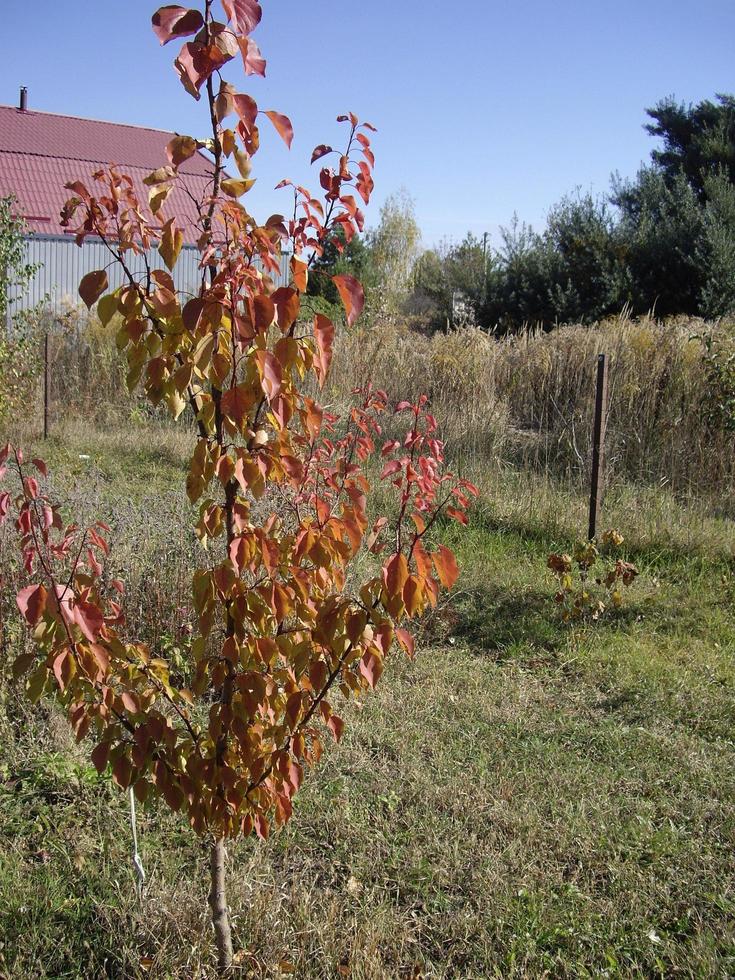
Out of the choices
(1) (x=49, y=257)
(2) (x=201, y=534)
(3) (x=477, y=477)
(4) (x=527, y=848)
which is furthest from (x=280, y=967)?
(1) (x=49, y=257)

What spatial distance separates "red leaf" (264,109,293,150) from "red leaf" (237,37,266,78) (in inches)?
2.9

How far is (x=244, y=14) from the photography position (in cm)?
159

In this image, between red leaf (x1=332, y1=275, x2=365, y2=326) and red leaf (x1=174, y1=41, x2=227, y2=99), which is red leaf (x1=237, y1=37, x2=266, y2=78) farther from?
red leaf (x1=332, y1=275, x2=365, y2=326)

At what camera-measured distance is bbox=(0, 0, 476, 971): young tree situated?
5.41 feet

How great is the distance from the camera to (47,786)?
315 centimetres

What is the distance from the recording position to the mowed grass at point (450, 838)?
2.40m

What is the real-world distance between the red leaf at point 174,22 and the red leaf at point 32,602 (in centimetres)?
102

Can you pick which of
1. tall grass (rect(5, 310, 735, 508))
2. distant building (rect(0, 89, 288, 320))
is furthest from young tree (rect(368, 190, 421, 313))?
tall grass (rect(5, 310, 735, 508))

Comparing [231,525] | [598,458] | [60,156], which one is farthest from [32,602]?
[60,156]

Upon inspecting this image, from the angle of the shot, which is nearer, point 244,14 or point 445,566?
point 244,14

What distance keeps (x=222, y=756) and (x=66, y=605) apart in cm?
58

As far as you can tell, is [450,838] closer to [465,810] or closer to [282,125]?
[465,810]

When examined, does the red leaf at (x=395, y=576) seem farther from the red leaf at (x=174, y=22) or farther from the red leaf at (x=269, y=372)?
the red leaf at (x=174, y=22)

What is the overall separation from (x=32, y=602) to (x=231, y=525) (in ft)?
1.50
